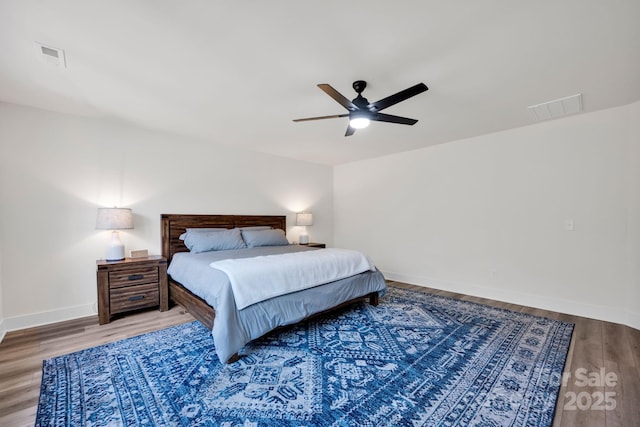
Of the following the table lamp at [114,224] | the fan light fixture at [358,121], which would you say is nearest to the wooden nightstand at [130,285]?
the table lamp at [114,224]

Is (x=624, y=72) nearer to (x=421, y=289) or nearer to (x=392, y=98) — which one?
(x=392, y=98)

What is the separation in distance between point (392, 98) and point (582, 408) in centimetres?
242

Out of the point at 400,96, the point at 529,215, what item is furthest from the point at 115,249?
the point at 529,215

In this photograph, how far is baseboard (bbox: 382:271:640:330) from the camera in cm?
295

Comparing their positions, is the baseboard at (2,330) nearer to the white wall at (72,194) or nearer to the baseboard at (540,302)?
the white wall at (72,194)

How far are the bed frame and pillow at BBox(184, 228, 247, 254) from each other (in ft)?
0.78

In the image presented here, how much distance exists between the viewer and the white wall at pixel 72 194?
2883mm

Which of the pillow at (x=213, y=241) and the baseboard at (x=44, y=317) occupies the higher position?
the pillow at (x=213, y=241)

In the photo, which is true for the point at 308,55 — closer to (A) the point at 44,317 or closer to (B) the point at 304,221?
(B) the point at 304,221

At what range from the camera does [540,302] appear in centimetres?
346

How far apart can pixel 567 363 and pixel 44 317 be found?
5073 mm

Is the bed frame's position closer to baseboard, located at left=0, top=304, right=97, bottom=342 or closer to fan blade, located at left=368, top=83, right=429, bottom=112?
baseboard, located at left=0, top=304, right=97, bottom=342

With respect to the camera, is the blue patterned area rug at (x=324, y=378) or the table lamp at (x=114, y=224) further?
the table lamp at (x=114, y=224)

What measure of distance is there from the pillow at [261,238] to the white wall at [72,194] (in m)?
0.79
